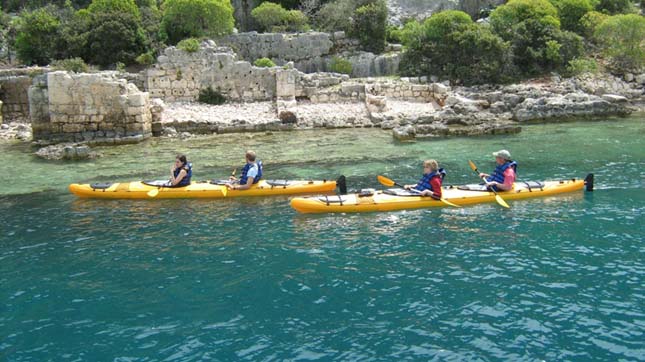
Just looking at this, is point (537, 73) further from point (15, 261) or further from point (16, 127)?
point (15, 261)

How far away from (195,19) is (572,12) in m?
18.4

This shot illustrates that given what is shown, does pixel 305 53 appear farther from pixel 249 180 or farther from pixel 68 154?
pixel 249 180

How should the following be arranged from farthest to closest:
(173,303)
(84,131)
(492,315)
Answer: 1. (84,131)
2. (173,303)
3. (492,315)

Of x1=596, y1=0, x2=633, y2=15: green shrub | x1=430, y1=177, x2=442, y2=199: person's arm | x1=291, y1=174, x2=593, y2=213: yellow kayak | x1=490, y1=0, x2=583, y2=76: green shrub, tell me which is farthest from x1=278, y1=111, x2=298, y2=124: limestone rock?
x1=596, y1=0, x2=633, y2=15: green shrub

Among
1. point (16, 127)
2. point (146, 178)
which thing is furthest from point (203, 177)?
point (16, 127)

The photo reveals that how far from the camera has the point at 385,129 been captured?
20922 mm

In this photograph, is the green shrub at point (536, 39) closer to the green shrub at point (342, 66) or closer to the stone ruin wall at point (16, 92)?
the green shrub at point (342, 66)

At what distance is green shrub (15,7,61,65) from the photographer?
89.8ft

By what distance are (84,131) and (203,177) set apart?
317 inches

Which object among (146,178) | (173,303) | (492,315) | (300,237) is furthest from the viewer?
(146,178)

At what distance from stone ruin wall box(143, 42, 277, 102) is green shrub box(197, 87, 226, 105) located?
160mm

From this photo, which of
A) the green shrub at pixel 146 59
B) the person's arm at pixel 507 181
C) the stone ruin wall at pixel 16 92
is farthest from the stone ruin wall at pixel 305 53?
the person's arm at pixel 507 181

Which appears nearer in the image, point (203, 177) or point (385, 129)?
point (203, 177)

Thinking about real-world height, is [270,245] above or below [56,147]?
below
